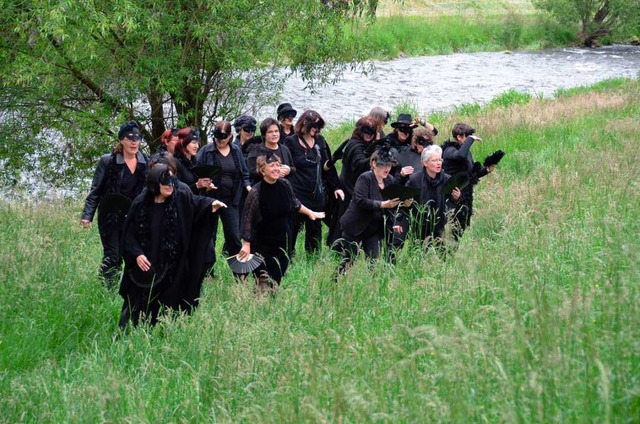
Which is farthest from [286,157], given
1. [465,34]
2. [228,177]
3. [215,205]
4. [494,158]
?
[465,34]

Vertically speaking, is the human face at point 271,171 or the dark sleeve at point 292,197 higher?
the human face at point 271,171

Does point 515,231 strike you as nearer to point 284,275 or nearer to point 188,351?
point 284,275

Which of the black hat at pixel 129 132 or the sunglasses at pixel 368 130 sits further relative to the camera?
the sunglasses at pixel 368 130

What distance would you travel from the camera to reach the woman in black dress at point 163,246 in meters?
8.71

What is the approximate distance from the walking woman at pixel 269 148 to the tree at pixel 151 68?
370cm

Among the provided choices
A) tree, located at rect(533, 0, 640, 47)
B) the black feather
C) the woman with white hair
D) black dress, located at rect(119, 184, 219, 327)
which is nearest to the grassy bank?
black dress, located at rect(119, 184, 219, 327)

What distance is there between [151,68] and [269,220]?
7397mm

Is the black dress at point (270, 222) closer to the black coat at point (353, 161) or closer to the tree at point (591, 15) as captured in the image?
the black coat at point (353, 161)

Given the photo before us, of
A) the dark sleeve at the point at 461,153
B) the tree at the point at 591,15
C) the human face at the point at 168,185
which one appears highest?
the human face at the point at 168,185

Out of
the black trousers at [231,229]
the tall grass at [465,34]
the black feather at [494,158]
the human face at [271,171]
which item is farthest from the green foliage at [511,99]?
the human face at [271,171]

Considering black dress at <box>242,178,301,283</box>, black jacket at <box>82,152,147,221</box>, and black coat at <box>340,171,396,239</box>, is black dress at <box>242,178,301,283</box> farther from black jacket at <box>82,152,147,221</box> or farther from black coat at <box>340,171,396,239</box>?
black jacket at <box>82,152,147,221</box>

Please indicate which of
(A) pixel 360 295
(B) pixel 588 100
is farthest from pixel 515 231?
(B) pixel 588 100

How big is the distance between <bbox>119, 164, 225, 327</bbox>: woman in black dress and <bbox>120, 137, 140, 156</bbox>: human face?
1836 millimetres

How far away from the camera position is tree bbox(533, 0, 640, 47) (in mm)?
50094
